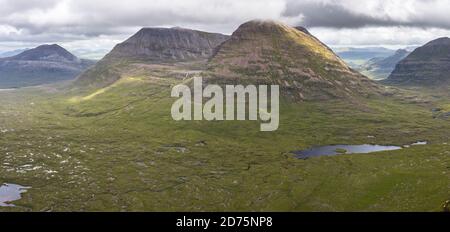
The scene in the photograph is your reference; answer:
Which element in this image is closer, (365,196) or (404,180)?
(365,196)

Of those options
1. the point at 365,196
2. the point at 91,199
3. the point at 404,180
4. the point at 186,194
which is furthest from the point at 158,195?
the point at 404,180

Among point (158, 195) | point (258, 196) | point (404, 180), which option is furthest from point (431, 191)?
point (158, 195)
